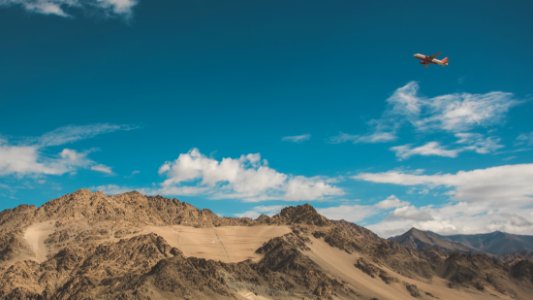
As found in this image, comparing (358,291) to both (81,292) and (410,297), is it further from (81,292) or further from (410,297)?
(81,292)

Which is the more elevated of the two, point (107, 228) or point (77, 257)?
point (107, 228)

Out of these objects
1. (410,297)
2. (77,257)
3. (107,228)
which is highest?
(107,228)

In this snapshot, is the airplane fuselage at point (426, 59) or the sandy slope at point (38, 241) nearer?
the airplane fuselage at point (426, 59)

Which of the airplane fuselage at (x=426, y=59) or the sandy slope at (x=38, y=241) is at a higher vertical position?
the airplane fuselage at (x=426, y=59)

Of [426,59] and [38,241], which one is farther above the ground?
[426,59]

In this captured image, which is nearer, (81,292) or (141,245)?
(81,292)

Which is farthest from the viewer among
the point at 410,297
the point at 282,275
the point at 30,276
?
the point at 410,297

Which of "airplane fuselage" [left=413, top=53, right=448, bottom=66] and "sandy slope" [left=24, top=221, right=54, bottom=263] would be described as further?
"sandy slope" [left=24, top=221, right=54, bottom=263]

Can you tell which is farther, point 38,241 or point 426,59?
point 38,241

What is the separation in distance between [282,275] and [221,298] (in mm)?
34903

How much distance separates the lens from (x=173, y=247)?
18312 cm

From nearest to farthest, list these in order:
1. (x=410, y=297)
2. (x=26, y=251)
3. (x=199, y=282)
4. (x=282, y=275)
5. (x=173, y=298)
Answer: (x=173, y=298) → (x=199, y=282) → (x=282, y=275) → (x=26, y=251) → (x=410, y=297)

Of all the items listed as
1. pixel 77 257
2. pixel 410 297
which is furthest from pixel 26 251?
pixel 410 297

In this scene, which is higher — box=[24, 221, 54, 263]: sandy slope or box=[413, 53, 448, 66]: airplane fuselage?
box=[413, 53, 448, 66]: airplane fuselage
